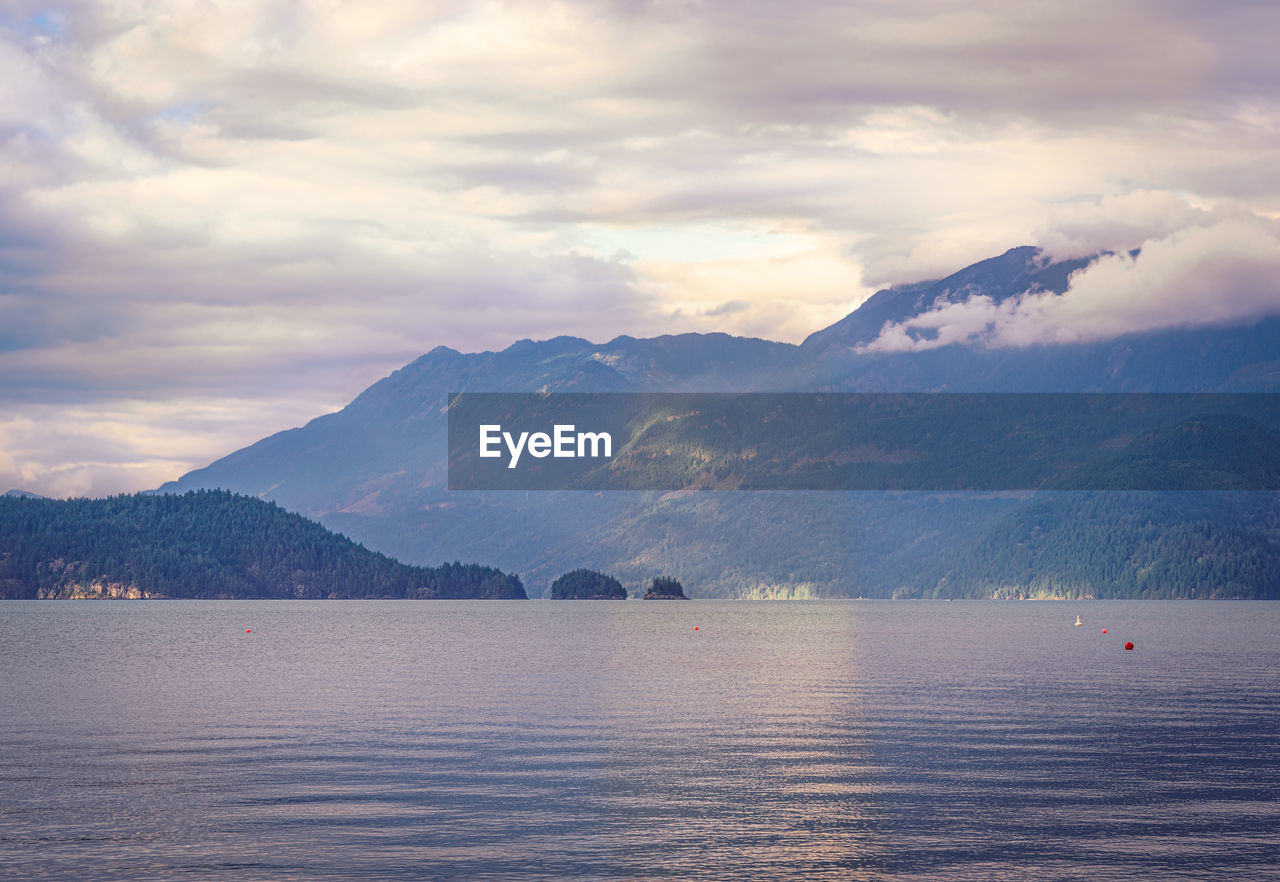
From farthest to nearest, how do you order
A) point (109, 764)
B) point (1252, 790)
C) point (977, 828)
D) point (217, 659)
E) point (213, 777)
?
point (217, 659) < point (109, 764) < point (213, 777) < point (1252, 790) < point (977, 828)

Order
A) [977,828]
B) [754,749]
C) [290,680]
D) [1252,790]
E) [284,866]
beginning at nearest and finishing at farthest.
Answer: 1. [284,866]
2. [977,828]
3. [1252,790]
4. [754,749]
5. [290,680]

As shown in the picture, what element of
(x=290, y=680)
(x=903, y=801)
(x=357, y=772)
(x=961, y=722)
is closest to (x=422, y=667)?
(x=290, y=680)

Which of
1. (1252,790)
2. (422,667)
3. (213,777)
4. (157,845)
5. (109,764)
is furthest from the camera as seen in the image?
(422,667)

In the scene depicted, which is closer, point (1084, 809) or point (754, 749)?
point (1084, 809)

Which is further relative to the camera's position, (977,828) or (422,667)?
(422,667)

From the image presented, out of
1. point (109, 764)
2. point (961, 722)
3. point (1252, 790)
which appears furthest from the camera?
point (961, 722)

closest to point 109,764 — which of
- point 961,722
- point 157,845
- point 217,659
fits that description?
point 157,845

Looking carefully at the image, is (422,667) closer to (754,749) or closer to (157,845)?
(754,749)

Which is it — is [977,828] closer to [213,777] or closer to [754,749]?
[754,749]

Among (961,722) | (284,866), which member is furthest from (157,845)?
(961,722)
